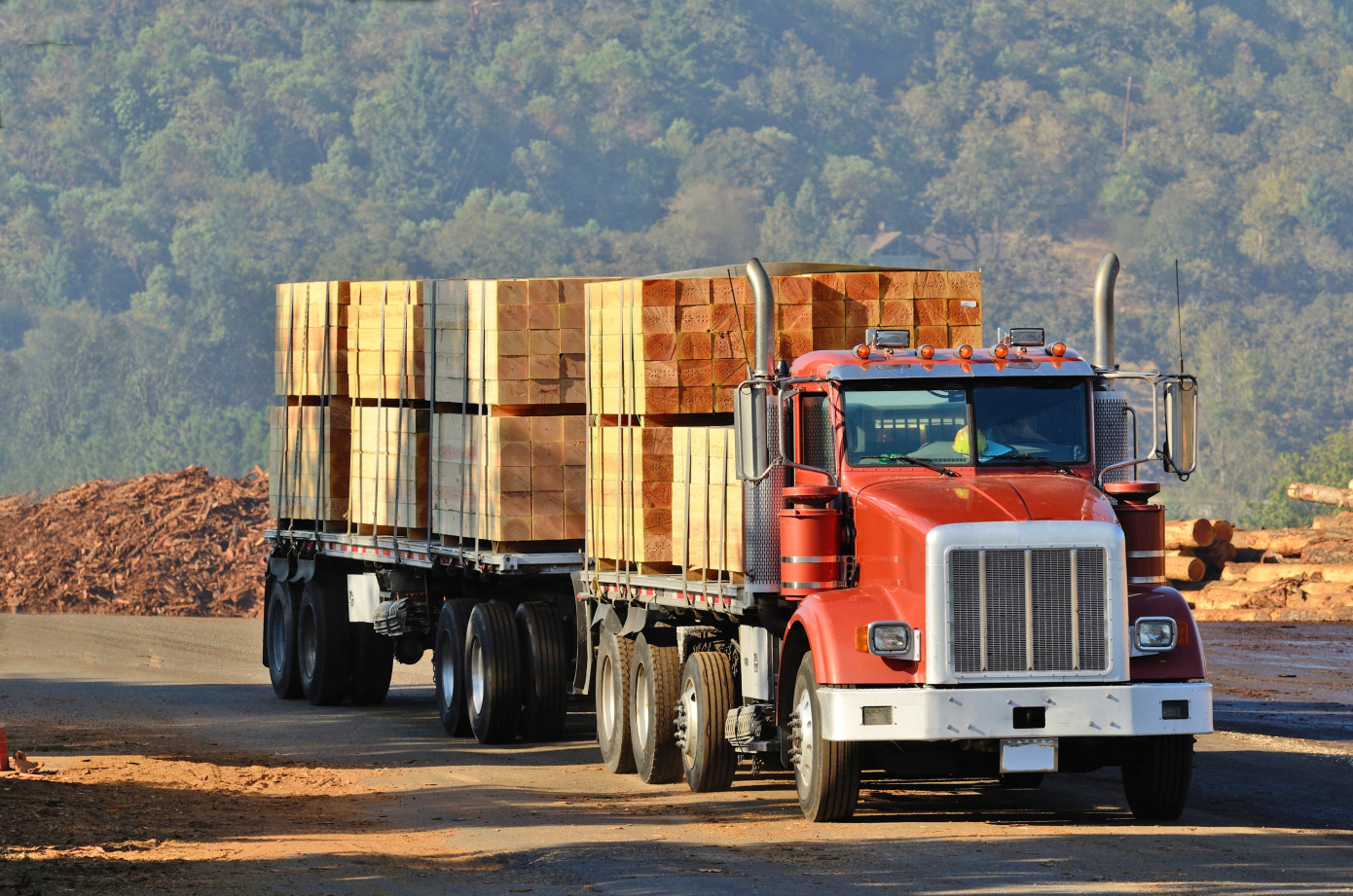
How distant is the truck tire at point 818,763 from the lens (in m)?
12.8

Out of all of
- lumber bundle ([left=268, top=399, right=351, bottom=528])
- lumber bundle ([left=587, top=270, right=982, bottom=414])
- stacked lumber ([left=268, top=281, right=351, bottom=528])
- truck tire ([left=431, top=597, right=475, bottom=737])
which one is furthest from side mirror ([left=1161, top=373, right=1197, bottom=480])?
lumber bundle ([left=268, top=399, right=351, bottom=528])

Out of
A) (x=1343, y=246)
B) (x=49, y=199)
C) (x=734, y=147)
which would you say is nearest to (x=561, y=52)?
(x=734, y=147)

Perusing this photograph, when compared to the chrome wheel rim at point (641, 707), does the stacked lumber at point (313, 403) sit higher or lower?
higher

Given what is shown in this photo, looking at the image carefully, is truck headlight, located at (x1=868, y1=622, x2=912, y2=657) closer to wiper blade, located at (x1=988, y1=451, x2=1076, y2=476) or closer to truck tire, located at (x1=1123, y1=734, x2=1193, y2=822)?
wiper blade, located at (x1=988, y1=451, x2=1076, y2=476)

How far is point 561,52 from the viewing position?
186125 millimetres

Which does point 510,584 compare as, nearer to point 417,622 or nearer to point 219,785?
point 417,622

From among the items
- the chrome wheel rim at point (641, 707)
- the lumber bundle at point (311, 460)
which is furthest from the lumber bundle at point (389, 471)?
the chrome wheel rim at point (641, 707)

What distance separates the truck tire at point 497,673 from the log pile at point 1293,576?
19319 mm

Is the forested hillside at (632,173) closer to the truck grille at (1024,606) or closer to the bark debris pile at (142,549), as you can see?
the bark debris pile at (142,549)

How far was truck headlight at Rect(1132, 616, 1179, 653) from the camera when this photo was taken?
12.6m

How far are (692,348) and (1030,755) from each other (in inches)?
184

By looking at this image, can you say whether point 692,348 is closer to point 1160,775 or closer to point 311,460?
point 1160,775

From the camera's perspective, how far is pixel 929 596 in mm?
12344

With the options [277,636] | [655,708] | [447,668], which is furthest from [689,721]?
[277,636]
